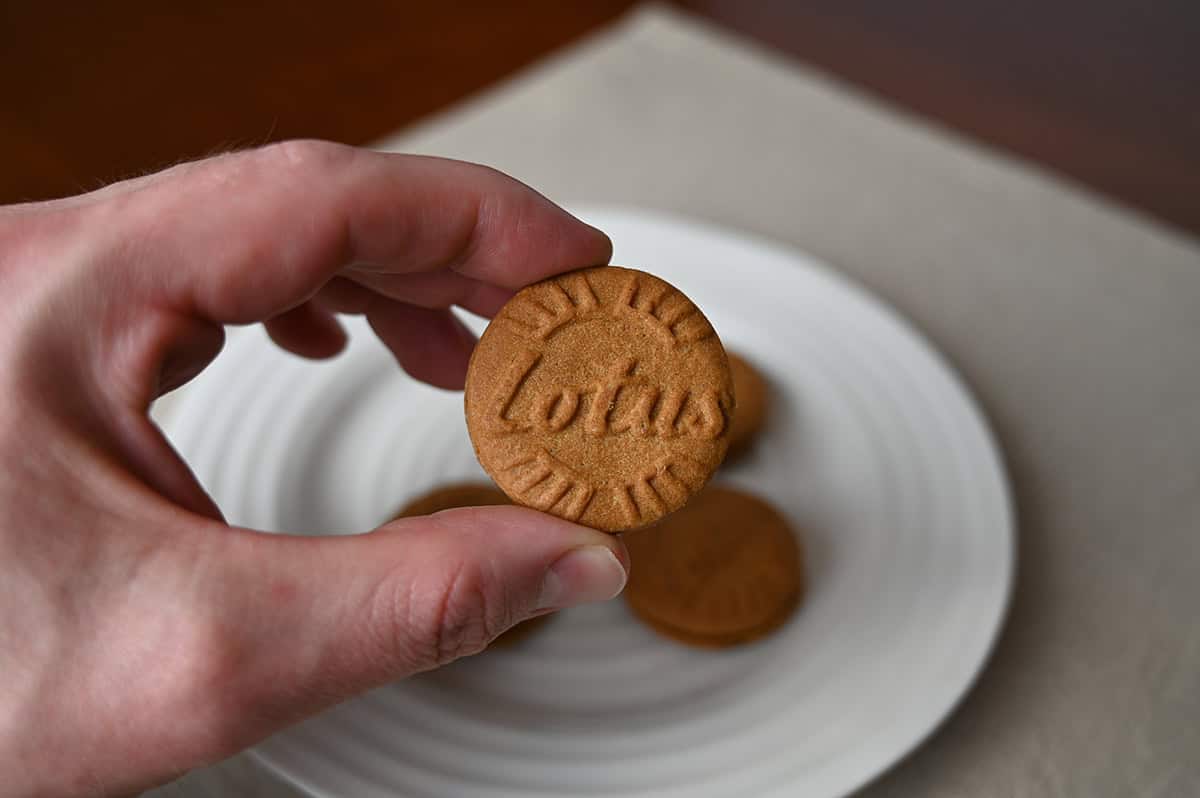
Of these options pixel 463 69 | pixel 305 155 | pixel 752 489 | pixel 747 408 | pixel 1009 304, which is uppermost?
pixel 463 69

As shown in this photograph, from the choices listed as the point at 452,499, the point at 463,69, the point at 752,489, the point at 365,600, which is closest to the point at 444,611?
the point at 365,600

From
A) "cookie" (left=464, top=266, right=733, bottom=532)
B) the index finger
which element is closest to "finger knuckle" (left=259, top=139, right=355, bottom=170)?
the index finger

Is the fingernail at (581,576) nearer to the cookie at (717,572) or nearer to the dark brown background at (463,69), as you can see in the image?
the cookie at (717,572)

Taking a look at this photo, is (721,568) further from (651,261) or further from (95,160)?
(95,160)

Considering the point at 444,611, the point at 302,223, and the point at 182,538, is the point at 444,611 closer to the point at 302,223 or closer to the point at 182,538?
the point at 182,538

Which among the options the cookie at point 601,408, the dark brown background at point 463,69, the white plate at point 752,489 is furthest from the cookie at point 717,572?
the dark brown background at point 463,69

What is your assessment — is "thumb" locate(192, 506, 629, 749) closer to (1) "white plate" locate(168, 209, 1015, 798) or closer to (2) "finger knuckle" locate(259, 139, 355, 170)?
(1) "white plate" locate(168, 209, 1015, 798)

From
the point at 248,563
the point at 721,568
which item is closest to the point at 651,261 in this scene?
the point at 721,568
